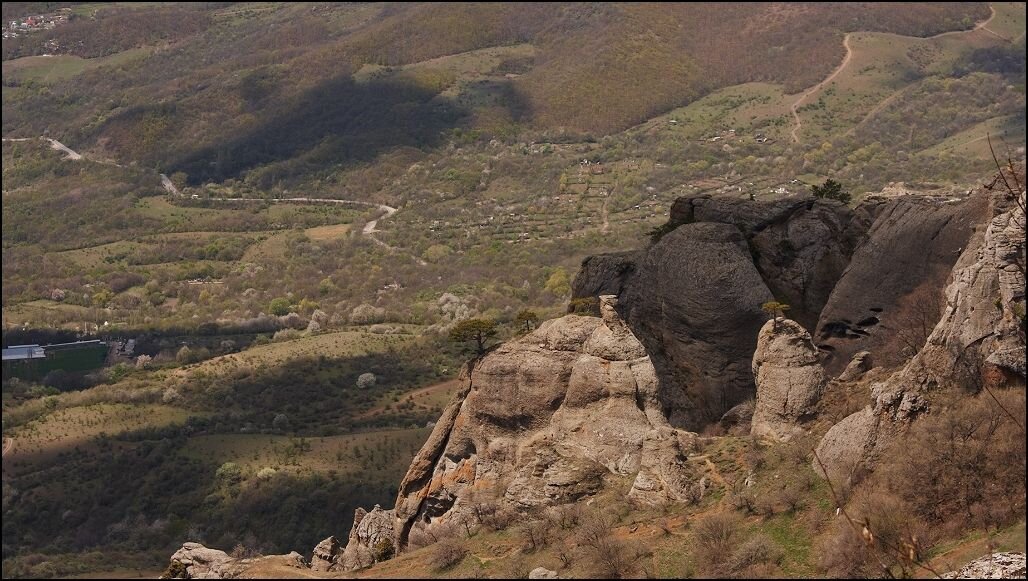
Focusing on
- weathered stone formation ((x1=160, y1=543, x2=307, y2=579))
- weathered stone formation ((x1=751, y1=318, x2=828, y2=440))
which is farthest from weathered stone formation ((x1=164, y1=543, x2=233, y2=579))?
weathered stone formation ((x1=751, y1=318, x2=828, y2=440))

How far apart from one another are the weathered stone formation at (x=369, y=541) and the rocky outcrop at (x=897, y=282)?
1803cm

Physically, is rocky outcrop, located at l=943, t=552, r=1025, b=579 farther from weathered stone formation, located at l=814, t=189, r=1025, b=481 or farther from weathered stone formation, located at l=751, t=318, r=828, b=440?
weathered stone formation, located at l=751, t=318, r=828, b=440

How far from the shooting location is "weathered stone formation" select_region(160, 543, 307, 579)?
41812 millimetres

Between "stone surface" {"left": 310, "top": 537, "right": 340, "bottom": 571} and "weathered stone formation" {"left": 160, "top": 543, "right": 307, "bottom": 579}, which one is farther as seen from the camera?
"stone surface" {"left": 310, "top": 537, "right": 340, "bottom": 571}

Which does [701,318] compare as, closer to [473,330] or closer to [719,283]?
[719,283]

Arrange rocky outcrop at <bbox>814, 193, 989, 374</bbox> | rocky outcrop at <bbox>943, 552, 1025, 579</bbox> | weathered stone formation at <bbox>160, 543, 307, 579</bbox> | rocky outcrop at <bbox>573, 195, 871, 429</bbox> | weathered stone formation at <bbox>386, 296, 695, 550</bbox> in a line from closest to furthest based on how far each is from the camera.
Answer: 1. rocky outcrop at <bbox>943, 552, 1025, 579</bbox>
2. weathered stone formation at <bbox>160, 543, 307, 579</bbox>
3. weathered stone formation at <bbox>386, 296, 695, 550</bbox>
4. rocky outcrop at <bbox>814, 193, 989, 374</bbox>
5. rocky outcrop at <bbox>573, 195, 871, 429</bbox>

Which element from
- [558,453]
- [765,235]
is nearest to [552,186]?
[765,235]

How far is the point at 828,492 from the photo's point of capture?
38.5 meters

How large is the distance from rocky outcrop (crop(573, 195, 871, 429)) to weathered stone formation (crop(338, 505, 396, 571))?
11.8 meters

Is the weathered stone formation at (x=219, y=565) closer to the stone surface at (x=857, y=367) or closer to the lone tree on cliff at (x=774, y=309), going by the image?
the lone tree on cliff at (x=774, y=309)

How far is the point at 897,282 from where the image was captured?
50875 millimetres

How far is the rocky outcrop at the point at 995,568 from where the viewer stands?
29.3 metres

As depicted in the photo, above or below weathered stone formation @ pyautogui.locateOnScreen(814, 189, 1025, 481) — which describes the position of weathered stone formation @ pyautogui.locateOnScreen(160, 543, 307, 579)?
below

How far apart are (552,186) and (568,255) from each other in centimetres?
4273
